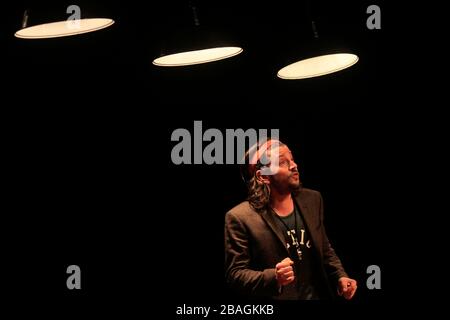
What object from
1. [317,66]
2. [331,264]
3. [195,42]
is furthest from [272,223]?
[195,42]

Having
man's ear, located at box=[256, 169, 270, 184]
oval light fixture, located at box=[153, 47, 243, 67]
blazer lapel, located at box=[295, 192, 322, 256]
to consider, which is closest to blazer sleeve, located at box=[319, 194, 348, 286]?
blazer lapel, located at box=[295, 192, 322, 256]

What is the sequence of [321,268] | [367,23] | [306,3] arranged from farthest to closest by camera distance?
[367,23]
[321,268]
[306,3]

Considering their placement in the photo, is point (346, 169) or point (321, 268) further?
point (346, 169)

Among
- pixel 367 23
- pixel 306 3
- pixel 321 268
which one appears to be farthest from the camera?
pixel 367 23

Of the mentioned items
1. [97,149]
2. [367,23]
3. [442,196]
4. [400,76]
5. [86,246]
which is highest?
[367,23]

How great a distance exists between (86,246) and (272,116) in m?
1.61

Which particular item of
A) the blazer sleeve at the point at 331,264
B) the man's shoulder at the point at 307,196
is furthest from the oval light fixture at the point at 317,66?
the blazer sleeve at the point at 331,264

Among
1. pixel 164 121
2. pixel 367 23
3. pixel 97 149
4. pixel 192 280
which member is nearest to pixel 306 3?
pixel 367 23

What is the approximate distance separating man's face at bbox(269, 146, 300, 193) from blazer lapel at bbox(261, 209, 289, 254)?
0.18 metres

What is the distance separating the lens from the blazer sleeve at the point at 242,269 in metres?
3.28

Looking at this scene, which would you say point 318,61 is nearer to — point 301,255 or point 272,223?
point 272,223

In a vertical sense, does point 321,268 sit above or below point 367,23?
below

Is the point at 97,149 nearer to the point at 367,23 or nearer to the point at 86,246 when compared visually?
the point at 86,246

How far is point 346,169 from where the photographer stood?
165 inches
